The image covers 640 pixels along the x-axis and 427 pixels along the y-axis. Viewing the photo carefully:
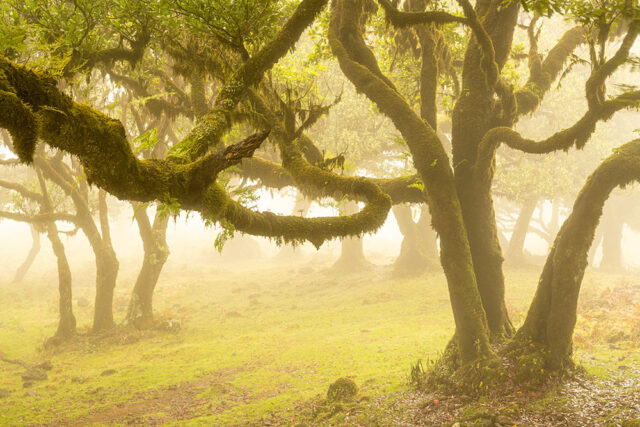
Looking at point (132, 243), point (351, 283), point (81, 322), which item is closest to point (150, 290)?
point (81, 322)

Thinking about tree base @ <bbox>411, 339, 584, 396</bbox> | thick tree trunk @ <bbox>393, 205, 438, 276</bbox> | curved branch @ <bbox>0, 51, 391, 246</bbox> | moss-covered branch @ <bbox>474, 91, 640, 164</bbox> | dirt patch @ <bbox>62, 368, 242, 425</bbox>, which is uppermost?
moss-covered branch @ <bbox>474, 91, 640, 164</bbox>

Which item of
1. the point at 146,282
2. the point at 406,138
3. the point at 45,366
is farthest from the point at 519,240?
the point at 45,366

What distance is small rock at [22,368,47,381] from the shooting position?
40.1 feet

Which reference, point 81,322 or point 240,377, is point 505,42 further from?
point 81,322

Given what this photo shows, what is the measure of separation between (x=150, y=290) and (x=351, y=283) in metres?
13.7

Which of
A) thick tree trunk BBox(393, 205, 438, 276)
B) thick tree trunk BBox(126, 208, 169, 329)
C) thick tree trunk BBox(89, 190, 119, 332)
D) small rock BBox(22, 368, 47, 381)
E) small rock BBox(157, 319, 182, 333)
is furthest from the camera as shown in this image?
thick tree trunk BBox(393, 205, 438, 276)

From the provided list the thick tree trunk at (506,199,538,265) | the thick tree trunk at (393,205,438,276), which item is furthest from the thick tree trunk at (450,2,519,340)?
the thick tree trunk at (506,199,538,265)

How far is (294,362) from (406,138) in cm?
850

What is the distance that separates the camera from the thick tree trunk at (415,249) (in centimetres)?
2658

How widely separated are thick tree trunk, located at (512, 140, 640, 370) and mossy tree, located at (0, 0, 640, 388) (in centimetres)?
3

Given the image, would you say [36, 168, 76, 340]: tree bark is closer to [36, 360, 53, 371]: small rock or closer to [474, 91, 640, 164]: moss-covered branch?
[36, 360, 53, 371]: small rock

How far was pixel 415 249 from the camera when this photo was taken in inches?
1062

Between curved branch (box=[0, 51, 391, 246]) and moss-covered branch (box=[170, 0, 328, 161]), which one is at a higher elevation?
moss-covered branch (box=[170, 0, 328, 161])

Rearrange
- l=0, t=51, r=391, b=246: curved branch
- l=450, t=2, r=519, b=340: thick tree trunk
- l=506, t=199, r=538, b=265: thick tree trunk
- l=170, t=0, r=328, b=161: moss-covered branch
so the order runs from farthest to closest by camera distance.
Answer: l=506, t=199, r=538, b=265: thick tree trunk
l=450, t=2, r=519, b=340: thick tree trunk
l=170, t=0, r=328, b=161: moss-covered branch
l=0, t=51, r=391, b=246: curved branch
